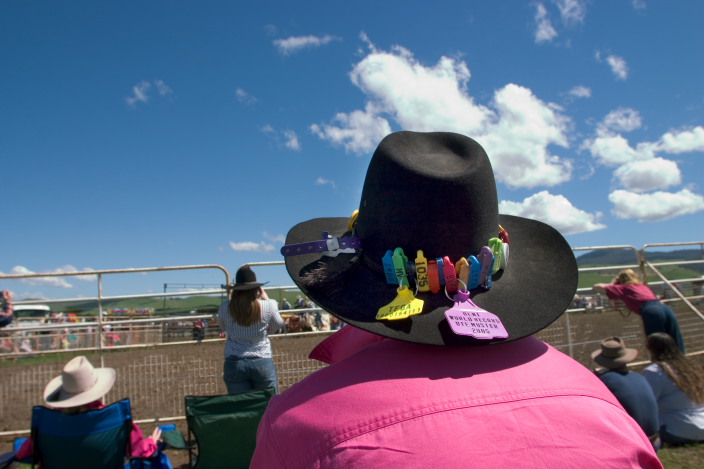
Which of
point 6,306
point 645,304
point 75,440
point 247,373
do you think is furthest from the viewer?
point 6,306

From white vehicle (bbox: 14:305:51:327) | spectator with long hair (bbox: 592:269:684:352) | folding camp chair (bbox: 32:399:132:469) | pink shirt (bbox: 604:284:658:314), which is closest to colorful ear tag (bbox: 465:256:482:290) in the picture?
folding camp chair (bbox: 32:399:132:469)

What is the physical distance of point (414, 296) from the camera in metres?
1.01

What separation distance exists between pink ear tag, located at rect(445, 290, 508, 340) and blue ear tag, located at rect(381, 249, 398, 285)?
0.13 metres

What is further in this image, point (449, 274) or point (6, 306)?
point (6, 306)

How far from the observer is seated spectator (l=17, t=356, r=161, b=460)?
12.0 ft

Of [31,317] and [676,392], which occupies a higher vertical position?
[31,317]

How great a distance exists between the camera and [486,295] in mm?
1087

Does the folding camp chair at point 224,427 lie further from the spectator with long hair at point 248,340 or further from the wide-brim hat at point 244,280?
the wide-brim hat at point 244,280

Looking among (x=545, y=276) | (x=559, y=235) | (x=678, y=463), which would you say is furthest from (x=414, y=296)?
(x=678, y=463)

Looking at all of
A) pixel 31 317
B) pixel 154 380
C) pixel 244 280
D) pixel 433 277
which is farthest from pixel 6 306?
pixel 433 277

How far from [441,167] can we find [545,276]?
0.38 meters

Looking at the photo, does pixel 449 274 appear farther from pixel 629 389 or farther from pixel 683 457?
pixel 683 457

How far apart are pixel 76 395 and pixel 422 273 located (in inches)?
146

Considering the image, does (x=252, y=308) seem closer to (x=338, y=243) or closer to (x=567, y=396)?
(x=338, y=243)
